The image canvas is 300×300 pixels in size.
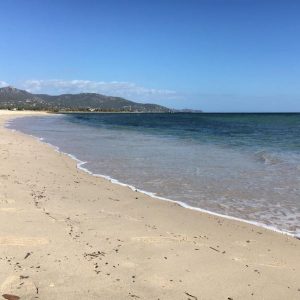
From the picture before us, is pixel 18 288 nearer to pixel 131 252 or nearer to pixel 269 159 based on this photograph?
pixel 131 252

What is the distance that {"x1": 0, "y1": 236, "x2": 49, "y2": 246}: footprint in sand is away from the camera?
20.2 ft

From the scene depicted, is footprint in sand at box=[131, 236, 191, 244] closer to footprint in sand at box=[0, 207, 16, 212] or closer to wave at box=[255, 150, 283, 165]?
footprint in sand at box=[0, 207, 16, 212]

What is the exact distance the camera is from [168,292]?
4.88m

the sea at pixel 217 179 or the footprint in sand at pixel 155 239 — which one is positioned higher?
the footprint in sand at pixel 155 239

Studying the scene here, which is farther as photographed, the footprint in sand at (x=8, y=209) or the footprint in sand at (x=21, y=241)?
the footprint in sand at (x=8, y=209)

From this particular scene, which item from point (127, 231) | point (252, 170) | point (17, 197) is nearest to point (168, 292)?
point (127, 231)

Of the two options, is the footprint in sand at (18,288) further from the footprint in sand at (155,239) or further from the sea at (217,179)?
the sea at (217,179)

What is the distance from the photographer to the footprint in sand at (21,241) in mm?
6153

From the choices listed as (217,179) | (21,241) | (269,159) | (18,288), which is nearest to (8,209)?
(21,241)

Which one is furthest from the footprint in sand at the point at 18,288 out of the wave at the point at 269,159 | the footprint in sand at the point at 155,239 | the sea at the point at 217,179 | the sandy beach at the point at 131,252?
the wave at the point at 269,159

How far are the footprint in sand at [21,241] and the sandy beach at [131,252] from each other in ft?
0.05

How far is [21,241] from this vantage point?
6.28m

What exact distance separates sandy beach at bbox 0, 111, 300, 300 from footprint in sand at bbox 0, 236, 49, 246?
0.6 inches

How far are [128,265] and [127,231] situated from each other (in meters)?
1.67
